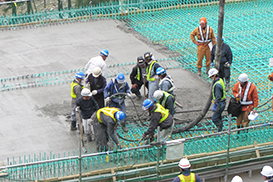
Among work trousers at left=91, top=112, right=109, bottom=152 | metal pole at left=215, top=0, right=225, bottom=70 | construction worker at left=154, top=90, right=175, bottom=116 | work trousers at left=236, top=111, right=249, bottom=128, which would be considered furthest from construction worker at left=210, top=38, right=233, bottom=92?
work trousers at left=91, top=112, right=109, bottom=152

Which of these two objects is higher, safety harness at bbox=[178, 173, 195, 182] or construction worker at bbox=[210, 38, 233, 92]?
construction worker at bbox=[210, 38, 233, 92]

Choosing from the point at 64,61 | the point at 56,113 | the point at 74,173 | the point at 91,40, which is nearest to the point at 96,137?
the point at 74,173

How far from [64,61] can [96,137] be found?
6.13 m

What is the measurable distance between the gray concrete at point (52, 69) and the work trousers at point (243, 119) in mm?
1778

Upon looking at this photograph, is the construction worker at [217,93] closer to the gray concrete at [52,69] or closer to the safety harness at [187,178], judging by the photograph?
the gray concrete at [52,69]

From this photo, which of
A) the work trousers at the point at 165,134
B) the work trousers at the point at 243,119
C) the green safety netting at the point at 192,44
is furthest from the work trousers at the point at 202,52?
the work trousers at the point at 165,134

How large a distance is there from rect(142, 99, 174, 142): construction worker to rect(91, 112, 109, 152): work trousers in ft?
2.77

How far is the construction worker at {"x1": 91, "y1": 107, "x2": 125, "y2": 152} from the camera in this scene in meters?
10.4

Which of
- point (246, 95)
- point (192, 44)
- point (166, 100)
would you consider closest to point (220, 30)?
point (246, 95)

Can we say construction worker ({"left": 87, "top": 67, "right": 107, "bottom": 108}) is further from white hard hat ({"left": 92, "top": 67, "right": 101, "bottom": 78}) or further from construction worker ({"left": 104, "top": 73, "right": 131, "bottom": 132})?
construction worker ({"left": 104, "top": 73, "right": 131, "bottom": 132})

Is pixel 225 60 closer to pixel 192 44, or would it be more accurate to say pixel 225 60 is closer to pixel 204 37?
pixel 204 37

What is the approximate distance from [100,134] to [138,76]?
9.68 feet

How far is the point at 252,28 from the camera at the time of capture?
19.2 meters

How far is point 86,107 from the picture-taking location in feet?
36.8
